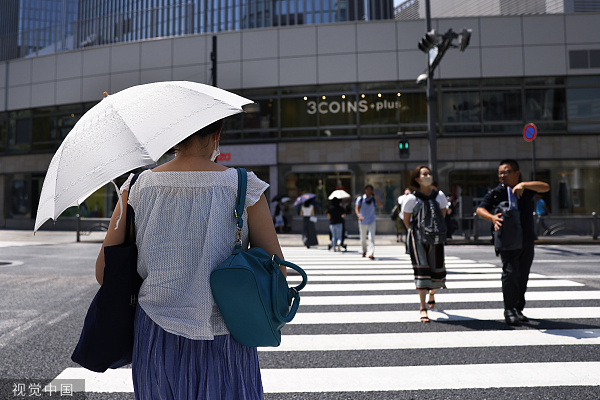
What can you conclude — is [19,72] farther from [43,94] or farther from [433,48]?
[433,48]

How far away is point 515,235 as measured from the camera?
490 cm

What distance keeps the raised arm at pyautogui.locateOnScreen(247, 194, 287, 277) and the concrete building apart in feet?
67.0

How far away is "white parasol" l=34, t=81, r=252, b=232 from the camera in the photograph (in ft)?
5.17

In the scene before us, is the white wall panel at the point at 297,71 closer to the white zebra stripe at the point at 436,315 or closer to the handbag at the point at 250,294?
the white zebra stripe at the point at 436,315

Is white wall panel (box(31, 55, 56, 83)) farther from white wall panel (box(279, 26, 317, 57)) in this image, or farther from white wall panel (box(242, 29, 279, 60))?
white wall panel (box(279, 26, 317, 57))

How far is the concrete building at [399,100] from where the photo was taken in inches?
843

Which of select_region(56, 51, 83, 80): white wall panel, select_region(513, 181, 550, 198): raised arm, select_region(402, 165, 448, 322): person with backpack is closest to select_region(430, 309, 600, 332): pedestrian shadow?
select_region(402, 165, 448, 322): person with backpack

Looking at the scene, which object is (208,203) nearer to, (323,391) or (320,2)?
(323,391)

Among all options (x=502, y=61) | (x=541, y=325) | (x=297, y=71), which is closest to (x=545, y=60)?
(x=502, y=61)

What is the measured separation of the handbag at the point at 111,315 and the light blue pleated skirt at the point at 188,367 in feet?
0.25

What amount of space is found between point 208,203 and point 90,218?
26.2m

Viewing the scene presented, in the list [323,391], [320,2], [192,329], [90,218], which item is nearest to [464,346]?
[323,391]

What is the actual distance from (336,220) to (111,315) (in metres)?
11.5

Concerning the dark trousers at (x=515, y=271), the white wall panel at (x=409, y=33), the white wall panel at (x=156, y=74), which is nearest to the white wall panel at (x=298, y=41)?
the white wall panel at (x=409, y=33)
